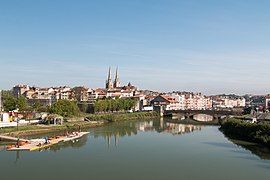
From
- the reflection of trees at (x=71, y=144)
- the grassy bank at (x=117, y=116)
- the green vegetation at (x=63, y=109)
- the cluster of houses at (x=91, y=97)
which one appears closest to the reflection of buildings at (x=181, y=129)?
the grassy bank at (x=117, y=116)

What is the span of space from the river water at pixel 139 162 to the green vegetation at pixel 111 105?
26422mm

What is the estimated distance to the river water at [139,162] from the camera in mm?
15578

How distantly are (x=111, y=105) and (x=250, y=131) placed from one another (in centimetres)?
3226

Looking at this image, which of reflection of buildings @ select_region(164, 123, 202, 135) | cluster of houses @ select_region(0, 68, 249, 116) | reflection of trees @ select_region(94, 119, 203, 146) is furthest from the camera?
cluster of houses @ select_region(0, 68, 249, 116)

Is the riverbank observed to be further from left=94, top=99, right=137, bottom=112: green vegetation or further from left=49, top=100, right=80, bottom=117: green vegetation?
left=94, top=99, right=137, bottom=112: green vegetation

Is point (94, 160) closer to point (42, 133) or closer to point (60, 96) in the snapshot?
point (42, 133)

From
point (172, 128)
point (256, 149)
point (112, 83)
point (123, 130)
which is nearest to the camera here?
point (256, 149)

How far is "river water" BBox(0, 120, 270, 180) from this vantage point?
15.6 metres

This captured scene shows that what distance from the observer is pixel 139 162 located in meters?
18.6

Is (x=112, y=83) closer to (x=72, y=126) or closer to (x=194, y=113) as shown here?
(x=194, y=113)

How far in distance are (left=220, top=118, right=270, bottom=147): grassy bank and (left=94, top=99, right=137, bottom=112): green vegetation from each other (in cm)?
2490

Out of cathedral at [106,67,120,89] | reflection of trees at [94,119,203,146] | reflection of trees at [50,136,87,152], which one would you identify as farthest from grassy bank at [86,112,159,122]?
cathedral at [106,67,120,89]

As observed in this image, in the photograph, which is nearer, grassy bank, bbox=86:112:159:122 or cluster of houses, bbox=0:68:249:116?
grassy bank, bbox=86:112:159:122

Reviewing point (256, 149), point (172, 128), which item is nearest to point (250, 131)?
point (256, 149)
